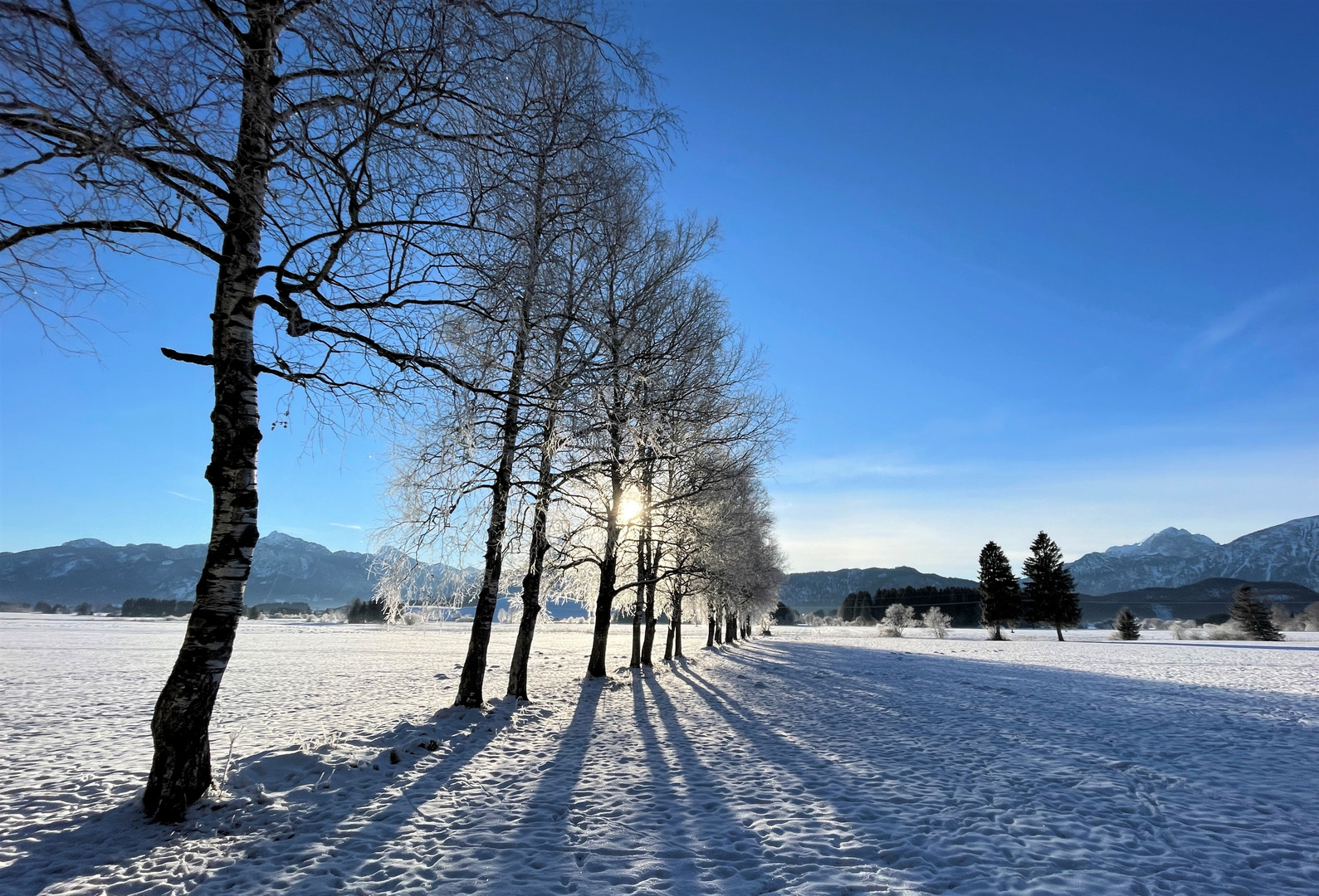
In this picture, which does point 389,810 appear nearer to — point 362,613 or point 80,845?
point 80,845

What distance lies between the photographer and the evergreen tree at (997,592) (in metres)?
61.1

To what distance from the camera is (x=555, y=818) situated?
6.16 meters

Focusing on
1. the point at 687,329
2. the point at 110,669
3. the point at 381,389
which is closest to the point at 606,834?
the point at 381,389

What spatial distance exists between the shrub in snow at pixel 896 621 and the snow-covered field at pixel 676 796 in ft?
200

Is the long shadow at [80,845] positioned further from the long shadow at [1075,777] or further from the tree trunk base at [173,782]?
the long shadow at [1075,777]

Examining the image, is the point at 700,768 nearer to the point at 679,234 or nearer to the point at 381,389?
the point at 381,389

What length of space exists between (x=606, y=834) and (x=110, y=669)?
25382 millimetres

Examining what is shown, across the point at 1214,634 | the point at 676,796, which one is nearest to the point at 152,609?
the point at 676,796

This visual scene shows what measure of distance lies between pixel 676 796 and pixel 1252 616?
6974 cm

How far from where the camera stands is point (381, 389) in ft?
20.7

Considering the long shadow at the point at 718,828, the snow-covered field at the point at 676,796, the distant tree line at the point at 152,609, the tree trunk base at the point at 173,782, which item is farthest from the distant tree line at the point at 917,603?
the distant tree line at the point at 152,609

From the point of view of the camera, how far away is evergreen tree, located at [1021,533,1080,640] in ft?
200

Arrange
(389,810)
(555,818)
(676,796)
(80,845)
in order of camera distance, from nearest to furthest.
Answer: (80,845) < (555,818) < (389,810) < (676,796)

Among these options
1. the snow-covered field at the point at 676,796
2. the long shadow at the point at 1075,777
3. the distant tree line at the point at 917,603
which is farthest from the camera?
the distant tree line at the point at 917,603
